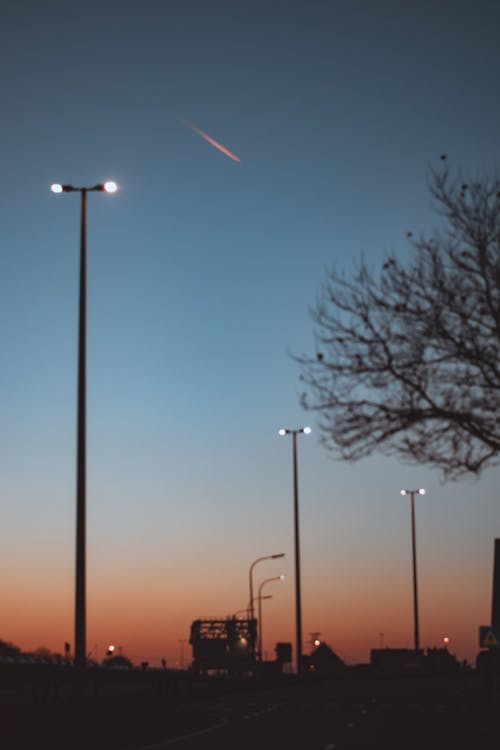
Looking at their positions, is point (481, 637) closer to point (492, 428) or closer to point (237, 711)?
point (237, 711)

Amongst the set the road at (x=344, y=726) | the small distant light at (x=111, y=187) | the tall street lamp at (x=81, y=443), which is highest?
the small distant light at (x=111, y=187)

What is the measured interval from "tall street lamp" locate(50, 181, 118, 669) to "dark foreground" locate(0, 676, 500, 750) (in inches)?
55.2

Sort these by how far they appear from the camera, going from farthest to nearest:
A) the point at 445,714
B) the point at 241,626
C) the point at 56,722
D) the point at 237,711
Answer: the point at 241,626 → the point at 237,711 → the point at 445,714 → the point at 56,722

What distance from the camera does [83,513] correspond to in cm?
2589

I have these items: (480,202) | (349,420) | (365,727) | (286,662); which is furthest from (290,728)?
(286,662)

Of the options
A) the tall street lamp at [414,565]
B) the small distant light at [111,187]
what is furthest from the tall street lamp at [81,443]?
the tall street lamp at [414,565]

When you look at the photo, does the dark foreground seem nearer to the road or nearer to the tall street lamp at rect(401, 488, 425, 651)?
Result: the road

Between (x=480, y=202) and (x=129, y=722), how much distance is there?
520 inches

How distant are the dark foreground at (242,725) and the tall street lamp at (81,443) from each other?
4.60ft

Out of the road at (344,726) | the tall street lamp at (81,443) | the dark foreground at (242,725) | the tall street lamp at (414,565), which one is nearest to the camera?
the dark foreground at (242,725)

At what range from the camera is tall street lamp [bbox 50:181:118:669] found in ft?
82.4

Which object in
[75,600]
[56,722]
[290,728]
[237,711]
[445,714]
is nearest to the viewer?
[56,722]

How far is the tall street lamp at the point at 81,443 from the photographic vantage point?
82.4 ft

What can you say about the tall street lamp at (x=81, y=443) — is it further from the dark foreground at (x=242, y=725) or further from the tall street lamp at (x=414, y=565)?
the tall street lamp at (x=414, y=565)
